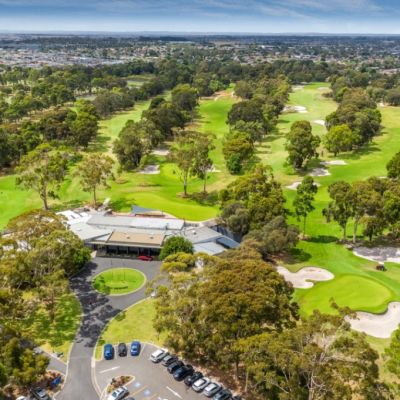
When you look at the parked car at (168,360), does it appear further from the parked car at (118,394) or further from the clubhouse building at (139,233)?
the clubhouse building at (139,233)

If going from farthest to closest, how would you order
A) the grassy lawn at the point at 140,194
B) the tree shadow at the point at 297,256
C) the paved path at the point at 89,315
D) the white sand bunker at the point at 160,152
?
1. the white sand bunker at the point at 160,152
2. the grassy lawn at the point at 140,194
3. the tree shadow at the point at 297,256
4. the paved path at the point at 89,315

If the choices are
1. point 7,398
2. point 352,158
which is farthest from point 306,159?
point 7,398

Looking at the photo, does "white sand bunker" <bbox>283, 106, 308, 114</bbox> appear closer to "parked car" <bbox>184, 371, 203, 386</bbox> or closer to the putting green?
the putting green

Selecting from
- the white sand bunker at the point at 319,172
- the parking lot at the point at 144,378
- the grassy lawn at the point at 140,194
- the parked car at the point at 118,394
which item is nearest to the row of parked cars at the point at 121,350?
the parking lot at the point at 144,378

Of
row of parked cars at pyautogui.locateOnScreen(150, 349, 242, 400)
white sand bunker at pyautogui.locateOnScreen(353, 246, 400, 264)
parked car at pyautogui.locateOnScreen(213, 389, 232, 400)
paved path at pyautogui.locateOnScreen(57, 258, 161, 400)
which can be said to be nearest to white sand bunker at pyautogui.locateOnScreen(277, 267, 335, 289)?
white sand bunker at pyautogui.locateOnScreen(353, 246, 400, 264)

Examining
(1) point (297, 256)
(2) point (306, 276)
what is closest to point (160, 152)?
(1) point (297, 256)

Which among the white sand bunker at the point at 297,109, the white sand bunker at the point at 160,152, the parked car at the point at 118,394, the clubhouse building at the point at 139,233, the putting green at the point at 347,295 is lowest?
the parked car at the point at 118,394

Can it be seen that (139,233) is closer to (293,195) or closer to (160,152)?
(293,195)
